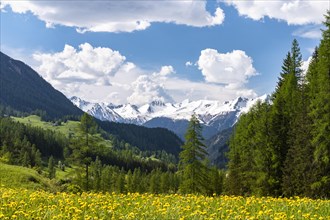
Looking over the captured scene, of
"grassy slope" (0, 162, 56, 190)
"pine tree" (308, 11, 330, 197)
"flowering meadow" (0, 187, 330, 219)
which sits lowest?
"grassy slope" (0, 162, 56, 190)

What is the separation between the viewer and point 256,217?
7945 mm

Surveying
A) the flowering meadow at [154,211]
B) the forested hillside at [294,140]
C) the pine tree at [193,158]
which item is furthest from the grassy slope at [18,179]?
the flowering meadow at [154,211]

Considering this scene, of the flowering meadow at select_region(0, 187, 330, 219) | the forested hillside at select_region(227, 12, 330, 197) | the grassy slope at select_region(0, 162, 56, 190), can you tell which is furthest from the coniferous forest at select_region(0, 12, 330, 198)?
the flowering meadow at select_region(0, 187, 330, 219)

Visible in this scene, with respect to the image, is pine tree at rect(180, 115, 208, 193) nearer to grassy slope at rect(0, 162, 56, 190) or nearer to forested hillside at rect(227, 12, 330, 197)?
forested hillside at rect(227, 12, 330, 197)

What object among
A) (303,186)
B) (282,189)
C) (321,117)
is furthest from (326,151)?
(282,189)

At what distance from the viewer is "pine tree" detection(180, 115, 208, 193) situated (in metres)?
53.3

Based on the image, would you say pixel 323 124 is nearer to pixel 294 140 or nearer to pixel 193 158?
pixel 294 140

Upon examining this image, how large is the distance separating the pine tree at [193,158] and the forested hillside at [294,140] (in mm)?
6036

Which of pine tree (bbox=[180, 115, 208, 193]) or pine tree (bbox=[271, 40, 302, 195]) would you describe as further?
pine tree (bbox=[180, 115, 208, 193])

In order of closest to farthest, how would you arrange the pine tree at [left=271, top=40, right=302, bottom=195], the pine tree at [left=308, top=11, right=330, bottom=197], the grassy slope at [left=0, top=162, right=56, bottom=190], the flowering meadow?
the flowering meadow, the pine tree at [left=308, top=11, right=330, bottom=197], the grassy slope at [left=0, top=162, right=56, bottom=190], the pine tree at [left=271, top=40, right=302, bottom=195]

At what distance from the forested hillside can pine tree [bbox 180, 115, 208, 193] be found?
19.8 feet

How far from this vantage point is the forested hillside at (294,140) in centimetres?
3388

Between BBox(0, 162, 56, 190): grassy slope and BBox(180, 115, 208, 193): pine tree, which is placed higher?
BBox(180, 115, 208, 193): pine tree

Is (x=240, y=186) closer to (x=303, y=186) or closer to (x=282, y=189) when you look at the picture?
(x=282, y=189)
